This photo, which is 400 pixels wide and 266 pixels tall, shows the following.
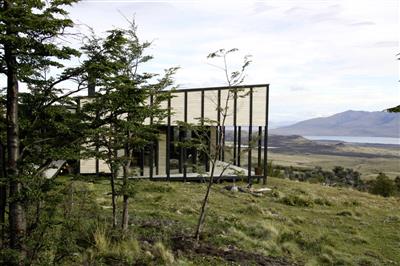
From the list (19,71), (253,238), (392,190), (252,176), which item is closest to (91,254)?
(19,71)

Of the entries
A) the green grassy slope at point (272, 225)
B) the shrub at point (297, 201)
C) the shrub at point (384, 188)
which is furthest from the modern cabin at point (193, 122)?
the shrub at point (384, 188)

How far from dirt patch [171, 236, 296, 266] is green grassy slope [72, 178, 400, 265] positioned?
8 cm

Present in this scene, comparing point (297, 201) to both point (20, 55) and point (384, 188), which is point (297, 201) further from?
point (20, 55)

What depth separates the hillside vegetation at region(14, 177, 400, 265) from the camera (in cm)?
960

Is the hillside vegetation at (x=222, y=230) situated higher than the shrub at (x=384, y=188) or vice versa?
the hillside vegetation at (x=222, y=230)

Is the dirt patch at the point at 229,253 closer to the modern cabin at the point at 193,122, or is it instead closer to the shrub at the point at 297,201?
the shrub at the point at 297,201

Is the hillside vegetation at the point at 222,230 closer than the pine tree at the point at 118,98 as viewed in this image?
No

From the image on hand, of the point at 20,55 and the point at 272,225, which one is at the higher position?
the point at 20,55

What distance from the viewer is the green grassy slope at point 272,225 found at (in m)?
12.1

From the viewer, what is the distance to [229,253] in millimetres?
11039

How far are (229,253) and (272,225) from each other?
4.29 metres

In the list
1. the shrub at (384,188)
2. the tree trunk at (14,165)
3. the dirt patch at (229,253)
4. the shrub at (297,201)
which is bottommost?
the shrub at (384,188)

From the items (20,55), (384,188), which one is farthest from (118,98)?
(384,188)

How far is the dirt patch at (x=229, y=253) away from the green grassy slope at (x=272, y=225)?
0.25 ft
